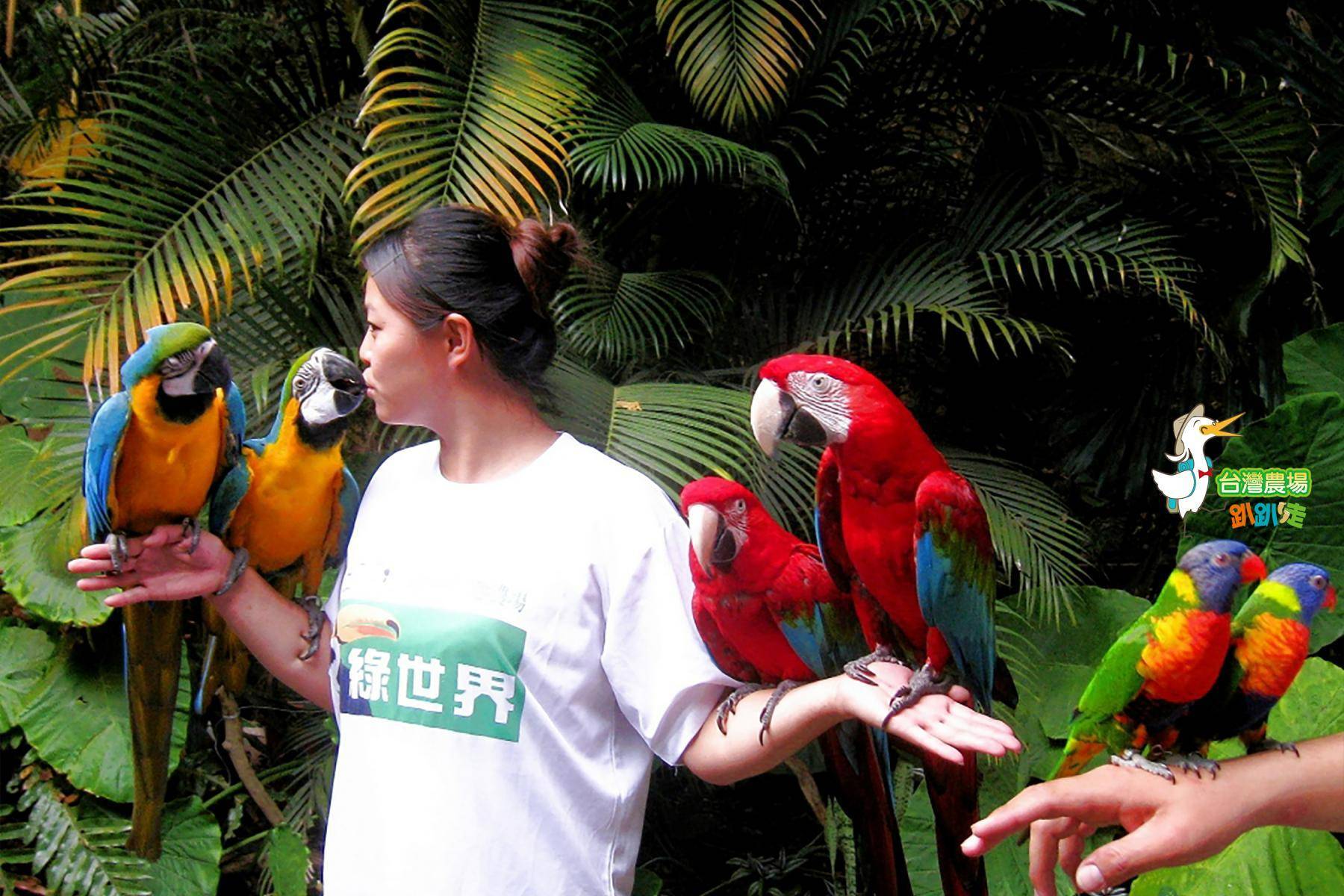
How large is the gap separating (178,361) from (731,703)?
0.60 meters

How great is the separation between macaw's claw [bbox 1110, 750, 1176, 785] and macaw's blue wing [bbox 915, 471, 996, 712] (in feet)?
0.44

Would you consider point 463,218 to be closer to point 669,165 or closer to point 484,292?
point 484,292

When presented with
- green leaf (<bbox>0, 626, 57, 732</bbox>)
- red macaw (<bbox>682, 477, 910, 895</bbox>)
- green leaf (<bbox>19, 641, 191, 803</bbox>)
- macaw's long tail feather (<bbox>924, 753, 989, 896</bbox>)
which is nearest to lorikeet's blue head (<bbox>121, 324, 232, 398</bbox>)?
red macaw (<bbox>682, 477, 910, 895</bbox>)

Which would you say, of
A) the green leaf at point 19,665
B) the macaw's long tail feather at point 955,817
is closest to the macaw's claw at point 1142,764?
the macaw's long tail feather at point 955,817

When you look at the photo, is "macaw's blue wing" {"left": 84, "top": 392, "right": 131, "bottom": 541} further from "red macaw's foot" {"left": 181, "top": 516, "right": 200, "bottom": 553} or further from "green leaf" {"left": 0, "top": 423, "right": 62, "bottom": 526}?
"green leaf" {"left": 0, "top": 423, "right": 62, "bottom": 526}

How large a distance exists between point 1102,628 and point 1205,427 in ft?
3.46

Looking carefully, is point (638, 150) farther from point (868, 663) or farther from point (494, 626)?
point (868, 663)

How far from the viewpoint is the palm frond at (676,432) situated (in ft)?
5.28

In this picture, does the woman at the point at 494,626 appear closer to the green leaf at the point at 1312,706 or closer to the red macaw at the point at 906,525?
the red macaw at the point at 906,525

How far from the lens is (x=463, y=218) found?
3.50ft

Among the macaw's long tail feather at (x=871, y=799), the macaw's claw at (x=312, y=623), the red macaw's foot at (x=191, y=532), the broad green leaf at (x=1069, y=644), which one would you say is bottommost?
the broad green leaf at (x=1069, y=644)

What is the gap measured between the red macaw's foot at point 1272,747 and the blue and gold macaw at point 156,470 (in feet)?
3.09

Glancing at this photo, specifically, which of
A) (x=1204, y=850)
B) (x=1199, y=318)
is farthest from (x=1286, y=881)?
(x=1199, y=318)

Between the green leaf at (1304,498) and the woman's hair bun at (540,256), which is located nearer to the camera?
the green leaf at (1304,498)
